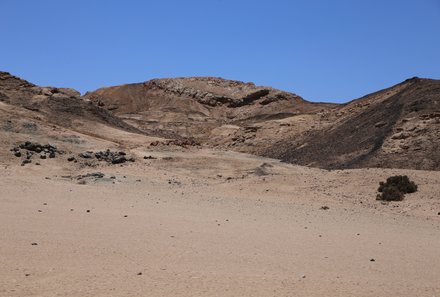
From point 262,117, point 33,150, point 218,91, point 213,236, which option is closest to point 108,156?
point 33,150

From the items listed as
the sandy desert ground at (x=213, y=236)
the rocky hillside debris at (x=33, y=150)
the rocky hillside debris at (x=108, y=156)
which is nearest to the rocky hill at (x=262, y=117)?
the rocky hillside debris at (x=108, y=156)

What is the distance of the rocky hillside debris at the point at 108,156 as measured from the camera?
25436mm

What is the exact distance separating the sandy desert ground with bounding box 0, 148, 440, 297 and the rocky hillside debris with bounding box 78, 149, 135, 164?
2.56 metres

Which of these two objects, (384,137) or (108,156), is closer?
(108,156)

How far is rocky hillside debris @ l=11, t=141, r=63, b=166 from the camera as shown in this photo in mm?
24000

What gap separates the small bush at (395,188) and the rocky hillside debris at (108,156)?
11.5 metres

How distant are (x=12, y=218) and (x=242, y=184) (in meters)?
11.6

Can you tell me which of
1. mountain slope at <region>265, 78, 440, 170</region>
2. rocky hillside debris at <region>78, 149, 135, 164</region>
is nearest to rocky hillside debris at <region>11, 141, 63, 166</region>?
rocky hillside debris at <region>78, 149, 135, 164</region>

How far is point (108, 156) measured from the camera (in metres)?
26.0

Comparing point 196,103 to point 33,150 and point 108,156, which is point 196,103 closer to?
point 108,156

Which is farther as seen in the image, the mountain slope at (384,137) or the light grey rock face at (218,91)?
the light grey rock face at (218,91)

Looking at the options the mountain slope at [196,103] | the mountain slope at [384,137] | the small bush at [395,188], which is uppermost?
the mountain slope at [196,103]

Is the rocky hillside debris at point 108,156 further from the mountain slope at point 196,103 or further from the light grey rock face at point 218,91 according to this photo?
the light grey rock face at point 218,91

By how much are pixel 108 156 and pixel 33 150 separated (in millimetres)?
3316
